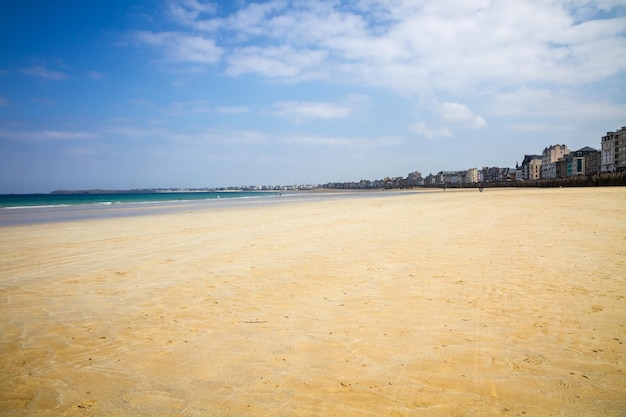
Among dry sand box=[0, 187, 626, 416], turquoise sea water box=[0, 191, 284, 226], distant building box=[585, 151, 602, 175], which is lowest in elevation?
dry sand box=[0, 187, 626, 416]

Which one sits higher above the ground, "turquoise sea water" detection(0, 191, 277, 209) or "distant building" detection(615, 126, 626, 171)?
"distant building" detection(615, 126, 626, 171)

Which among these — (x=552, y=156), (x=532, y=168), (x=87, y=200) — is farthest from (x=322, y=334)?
(x=532, y=168)

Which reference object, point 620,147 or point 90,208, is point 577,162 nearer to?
point 620,147

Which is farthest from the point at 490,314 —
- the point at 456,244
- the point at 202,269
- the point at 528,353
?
the point at 202,269

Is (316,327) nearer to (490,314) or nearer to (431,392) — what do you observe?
(431,392)

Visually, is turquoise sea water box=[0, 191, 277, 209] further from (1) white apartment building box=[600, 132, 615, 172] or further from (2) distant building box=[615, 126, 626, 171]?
(1) white apartment building box=[600, 132, 615, 172]

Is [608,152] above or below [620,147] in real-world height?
below

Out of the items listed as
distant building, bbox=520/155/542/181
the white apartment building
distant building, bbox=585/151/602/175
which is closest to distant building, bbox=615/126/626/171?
the white apartment building

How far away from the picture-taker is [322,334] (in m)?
4.08

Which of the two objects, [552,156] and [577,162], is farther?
[552,156]

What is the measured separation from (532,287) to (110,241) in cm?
1258

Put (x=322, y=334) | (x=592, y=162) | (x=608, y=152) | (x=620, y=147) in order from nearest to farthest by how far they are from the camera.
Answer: (x=322, y=334)
(x=620, y=147)
(x=608, y=152)
(x=592, y=162)

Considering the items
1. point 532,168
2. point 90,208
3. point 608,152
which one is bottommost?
point 90,208

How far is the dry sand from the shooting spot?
112 inches
